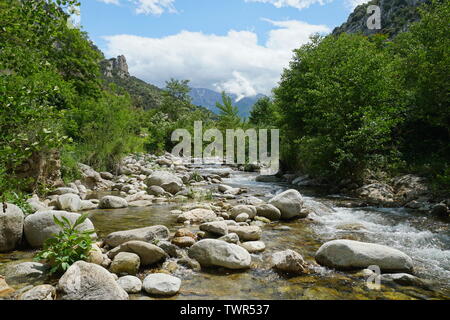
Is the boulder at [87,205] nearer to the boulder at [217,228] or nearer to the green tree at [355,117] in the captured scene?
the boulder at [217,228]

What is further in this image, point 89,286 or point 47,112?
point 89,286

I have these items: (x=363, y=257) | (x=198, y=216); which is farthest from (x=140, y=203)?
(x=363, y=257)

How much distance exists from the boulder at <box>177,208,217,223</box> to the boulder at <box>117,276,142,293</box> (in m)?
3.29

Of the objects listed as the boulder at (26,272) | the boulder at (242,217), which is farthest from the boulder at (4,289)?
the boulder at (242,217)

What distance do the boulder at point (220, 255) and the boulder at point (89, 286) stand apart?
1.39 m

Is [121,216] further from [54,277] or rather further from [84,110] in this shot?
[84,110]

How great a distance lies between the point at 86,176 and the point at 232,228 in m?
7.76

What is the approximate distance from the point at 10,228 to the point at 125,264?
7.02ft

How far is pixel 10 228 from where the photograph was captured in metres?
4.62

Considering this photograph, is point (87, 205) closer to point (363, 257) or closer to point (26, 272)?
point (26, 272)

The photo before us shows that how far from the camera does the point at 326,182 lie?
1462cm

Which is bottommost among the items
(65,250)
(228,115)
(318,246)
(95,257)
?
(318,246)

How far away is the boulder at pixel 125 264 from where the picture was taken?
3.98 metres
